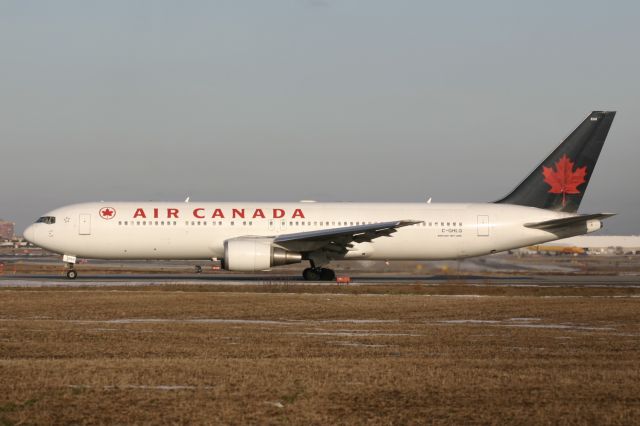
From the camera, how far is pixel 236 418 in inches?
367

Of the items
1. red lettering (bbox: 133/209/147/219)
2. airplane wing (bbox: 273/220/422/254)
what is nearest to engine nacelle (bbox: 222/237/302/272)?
airplane wing (bbox: 273/220/422/254)

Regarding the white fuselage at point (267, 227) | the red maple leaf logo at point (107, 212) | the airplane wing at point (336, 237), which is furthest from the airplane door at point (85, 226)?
the airplane wing at point (336, 237)

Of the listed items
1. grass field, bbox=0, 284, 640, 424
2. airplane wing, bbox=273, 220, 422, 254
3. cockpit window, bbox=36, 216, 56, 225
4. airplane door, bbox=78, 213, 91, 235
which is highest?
cockpit window, bbox=36, 216, 56, 225

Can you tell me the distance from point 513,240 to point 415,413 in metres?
35.6

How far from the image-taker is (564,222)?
140 feet

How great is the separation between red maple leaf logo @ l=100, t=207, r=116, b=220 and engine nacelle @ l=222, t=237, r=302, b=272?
6.10 m

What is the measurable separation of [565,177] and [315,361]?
3335 cm

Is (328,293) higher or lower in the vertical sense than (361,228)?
lower

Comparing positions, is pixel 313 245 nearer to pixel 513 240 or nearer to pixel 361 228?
pixel 361 228

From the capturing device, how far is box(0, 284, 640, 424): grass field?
976 centimetres

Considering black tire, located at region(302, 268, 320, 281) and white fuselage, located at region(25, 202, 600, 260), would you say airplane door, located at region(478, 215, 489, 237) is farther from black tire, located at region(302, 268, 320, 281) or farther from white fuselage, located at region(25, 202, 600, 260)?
black tire, located at region(302, 268, 320, 281)

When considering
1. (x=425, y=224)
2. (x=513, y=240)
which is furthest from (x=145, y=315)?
(x=513, y=240)

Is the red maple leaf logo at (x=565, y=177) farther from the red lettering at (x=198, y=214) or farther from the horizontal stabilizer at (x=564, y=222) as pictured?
the red lettering at (x=198, y=214)

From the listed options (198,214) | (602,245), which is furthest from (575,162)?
(602,245)
